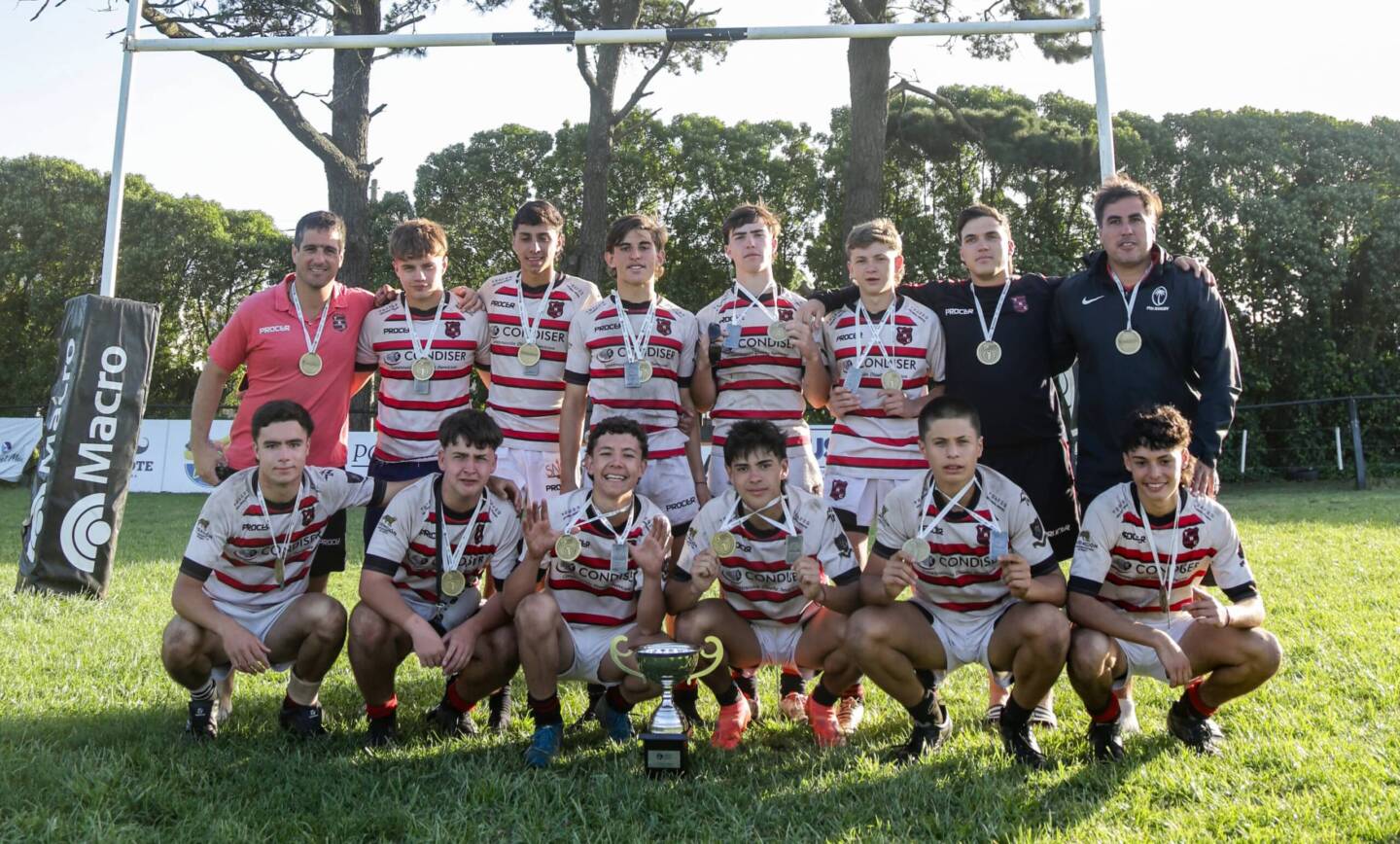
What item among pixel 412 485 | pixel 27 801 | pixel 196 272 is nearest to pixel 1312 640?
pixel 412 485

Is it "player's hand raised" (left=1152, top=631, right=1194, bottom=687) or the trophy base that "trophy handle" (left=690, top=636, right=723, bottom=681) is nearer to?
the trophy base

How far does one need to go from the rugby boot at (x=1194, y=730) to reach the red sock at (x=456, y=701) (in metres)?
2.55

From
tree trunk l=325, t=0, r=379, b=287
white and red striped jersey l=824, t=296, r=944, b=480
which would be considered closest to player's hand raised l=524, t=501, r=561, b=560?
white and red striped jersey l=824, t=296, r=944, b=480

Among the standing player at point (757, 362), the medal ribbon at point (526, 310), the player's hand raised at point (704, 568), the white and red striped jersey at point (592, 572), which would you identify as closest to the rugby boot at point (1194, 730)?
the standing player at point (757, 362)

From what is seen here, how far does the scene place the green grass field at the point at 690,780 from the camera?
2650mm

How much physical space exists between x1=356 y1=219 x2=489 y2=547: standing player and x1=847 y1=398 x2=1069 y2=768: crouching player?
77.1 inches

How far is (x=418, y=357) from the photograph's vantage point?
428 centimetres

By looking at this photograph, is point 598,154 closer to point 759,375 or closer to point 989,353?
point 759,375

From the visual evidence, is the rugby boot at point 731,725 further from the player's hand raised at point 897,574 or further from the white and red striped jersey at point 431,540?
the white and red striped jersey at point 431,540

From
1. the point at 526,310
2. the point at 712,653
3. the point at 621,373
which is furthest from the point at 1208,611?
the point at 526,310

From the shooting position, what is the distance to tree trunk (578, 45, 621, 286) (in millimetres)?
12859

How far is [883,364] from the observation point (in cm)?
407

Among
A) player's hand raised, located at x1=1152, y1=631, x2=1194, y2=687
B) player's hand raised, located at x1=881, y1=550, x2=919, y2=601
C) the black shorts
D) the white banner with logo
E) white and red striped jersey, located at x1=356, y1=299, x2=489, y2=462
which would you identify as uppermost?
white and red striped jersey, located at x1=356, y1=299, x2=489, y2=462

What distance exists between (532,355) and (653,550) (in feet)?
4.01
